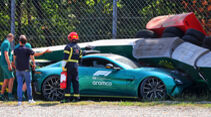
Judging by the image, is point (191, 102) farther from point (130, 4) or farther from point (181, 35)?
point (130, 4)

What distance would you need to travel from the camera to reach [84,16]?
1348cm

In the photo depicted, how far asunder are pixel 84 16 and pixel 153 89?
402 centimetres

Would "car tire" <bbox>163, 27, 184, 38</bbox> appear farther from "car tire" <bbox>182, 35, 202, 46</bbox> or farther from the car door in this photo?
the car door

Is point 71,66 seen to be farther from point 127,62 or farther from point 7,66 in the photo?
point 7,66

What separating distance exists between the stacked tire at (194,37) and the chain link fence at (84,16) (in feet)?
4.12

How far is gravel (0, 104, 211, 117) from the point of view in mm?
8328

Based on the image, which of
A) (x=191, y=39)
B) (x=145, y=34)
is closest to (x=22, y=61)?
(x=145, y=34)

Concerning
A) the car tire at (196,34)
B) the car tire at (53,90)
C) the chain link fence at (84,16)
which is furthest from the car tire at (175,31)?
the car tire at (53,90)

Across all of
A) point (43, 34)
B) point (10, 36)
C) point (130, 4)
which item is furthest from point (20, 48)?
point (130, 4)

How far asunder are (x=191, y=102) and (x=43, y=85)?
13.2ft

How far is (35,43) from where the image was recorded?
13602 mm

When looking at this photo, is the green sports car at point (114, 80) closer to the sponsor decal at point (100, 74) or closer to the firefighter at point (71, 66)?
the sponsor decal at point (100, 74)

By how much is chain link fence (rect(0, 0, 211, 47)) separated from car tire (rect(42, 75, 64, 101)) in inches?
92.4

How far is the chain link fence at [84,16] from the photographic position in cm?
1301
